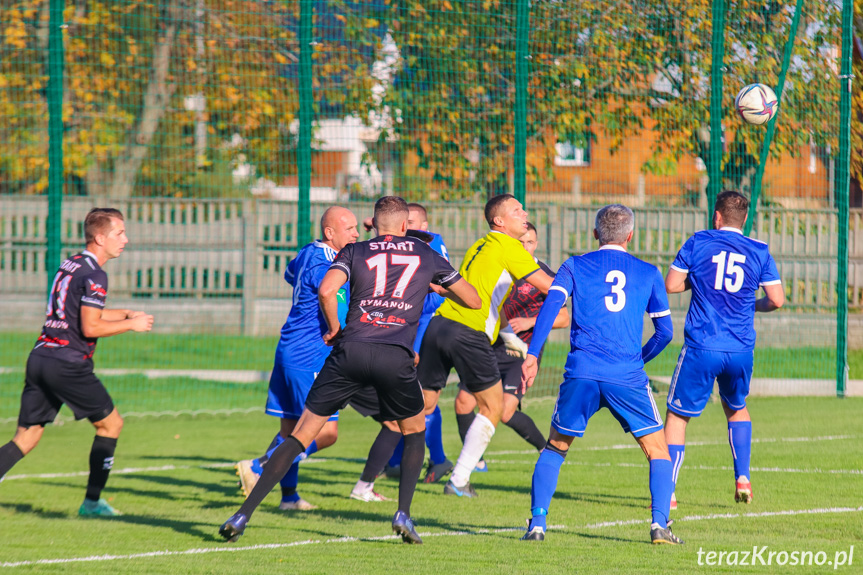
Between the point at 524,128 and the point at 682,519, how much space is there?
7.07 m

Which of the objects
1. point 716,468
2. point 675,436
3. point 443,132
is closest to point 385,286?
point 675,436

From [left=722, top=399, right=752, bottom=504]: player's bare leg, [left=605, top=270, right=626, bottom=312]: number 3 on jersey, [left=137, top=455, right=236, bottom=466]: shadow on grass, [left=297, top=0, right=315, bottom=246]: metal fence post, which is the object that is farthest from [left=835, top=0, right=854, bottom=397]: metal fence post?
[left=605, top=270, right=626, bottom=312]: number 3 on jersey

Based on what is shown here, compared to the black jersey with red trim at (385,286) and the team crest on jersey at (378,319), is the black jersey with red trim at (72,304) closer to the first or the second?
the black jersey with red trim at (385,286)

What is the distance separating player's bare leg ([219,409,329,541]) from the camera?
5648 millimetres

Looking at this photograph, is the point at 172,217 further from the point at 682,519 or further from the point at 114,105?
the point at 682,519

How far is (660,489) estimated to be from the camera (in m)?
5.66

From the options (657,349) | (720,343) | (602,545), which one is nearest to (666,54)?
(720,343)

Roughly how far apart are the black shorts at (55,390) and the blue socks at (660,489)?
3.70m

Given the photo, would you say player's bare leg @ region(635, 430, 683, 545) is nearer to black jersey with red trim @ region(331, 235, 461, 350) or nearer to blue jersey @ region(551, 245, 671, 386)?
blue jersey @ region(551, 245, 671, 386)

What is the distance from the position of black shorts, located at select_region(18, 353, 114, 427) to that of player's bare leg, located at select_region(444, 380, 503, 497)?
2.61 meters

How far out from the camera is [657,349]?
5.94 m

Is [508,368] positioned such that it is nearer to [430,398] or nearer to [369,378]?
[430,398]

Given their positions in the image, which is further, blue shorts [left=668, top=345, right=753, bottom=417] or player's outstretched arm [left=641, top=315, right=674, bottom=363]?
blue shorts [left=668, top=345, right=753, bottom=417]

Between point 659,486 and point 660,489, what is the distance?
18 millimetres
